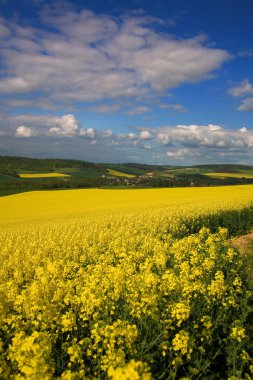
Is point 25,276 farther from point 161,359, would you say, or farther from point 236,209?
point 236,209

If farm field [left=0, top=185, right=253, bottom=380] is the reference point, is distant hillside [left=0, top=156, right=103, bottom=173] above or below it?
above

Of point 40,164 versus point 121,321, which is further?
point 40,164

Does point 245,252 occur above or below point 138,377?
below

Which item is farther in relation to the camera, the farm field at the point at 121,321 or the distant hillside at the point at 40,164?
the distant hillside at the point at 40,164

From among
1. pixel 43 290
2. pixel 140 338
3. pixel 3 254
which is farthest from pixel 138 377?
pixel 3 254

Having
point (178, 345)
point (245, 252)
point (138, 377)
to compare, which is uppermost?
point (138, 377)

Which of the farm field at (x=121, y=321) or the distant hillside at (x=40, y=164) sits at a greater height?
the distant hillside at (x=40, y=164)

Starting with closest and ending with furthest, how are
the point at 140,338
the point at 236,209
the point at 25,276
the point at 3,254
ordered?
the point at 140,338 < the point at 25,276 < the point at 3,254 < the point at 236,209

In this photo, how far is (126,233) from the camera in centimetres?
1452

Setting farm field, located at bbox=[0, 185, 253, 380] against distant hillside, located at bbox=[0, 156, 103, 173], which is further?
distant hillside, located at bbox=[0, 156, 103, 173]

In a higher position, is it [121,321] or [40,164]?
[40,164]

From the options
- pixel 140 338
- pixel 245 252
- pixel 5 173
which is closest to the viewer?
pixel 140 338

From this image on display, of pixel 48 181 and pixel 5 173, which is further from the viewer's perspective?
pixel 5 173

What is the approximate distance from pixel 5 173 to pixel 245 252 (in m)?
82.6
